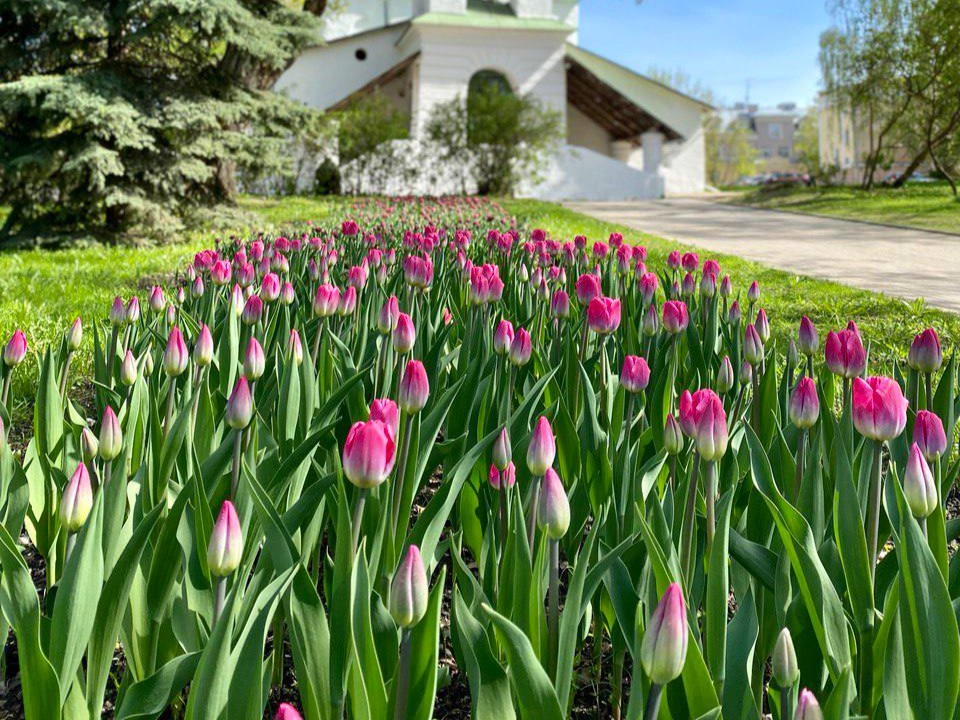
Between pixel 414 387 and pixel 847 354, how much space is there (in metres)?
1.02

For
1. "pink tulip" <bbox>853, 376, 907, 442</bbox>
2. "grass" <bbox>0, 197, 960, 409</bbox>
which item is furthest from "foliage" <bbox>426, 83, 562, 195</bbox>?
"pink tulip" <bbox>853, 376, 907, 442</bbox>

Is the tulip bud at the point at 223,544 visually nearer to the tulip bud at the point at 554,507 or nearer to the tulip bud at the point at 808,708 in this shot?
the tulip bud at the point at 554,507

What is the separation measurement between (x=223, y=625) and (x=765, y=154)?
13118 centimetres

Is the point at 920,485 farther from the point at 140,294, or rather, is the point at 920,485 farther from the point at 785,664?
the point at 140,294

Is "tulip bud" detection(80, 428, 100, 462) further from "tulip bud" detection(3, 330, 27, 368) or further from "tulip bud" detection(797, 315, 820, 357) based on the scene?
"tulip bud" detection(797, 315, 820, 357)

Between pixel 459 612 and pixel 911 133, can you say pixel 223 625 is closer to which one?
pixel 459 612

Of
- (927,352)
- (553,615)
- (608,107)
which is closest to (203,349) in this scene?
(553,615)

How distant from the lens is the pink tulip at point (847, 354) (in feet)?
5.68

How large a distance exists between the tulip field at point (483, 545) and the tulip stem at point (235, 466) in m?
0.02

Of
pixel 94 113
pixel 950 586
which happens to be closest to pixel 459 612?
pixel 950 586

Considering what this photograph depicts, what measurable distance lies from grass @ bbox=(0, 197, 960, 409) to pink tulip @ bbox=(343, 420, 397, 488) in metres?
2.42

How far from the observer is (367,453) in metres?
1.05

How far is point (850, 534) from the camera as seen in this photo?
3.95ft

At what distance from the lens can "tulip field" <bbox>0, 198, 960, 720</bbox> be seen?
992 mm
